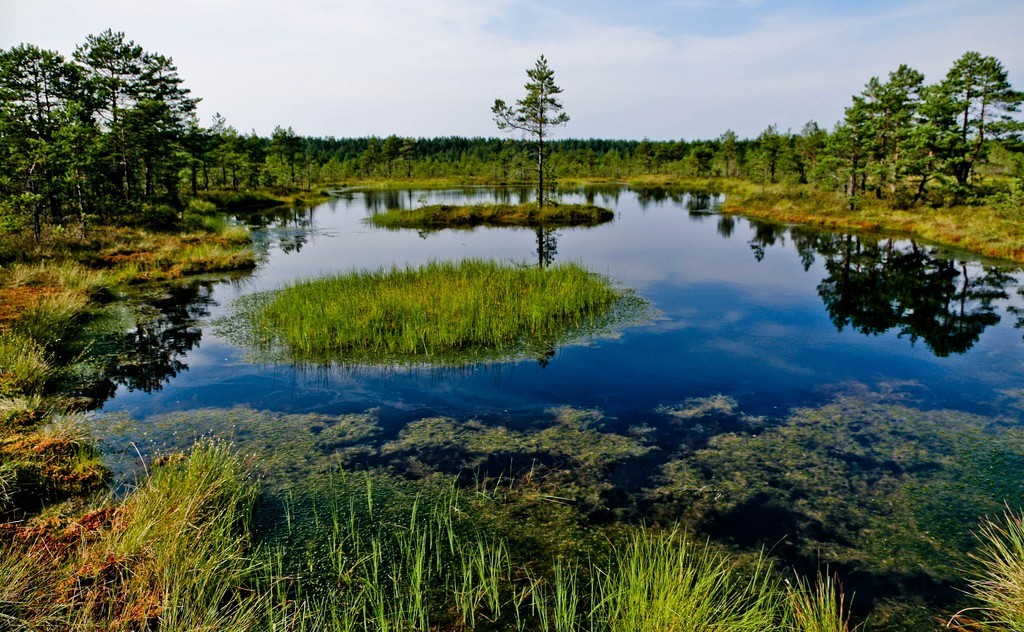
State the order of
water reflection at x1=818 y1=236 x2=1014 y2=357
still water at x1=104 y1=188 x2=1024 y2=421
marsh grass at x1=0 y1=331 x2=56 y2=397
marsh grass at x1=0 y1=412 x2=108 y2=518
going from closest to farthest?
marsh grass at x1=0 y1=412 x2=108 y2=518 < marsh grass at x1=0 y1=331 x2=56 y2=397 < still water at x1=104 y1=188 x2=1024 y2=421 < water reflection at x1=818 y1=236 x2=1014 y2=357

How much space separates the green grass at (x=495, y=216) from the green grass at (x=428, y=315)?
75.9 ft

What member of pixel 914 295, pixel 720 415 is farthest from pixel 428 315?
pixel 914 295

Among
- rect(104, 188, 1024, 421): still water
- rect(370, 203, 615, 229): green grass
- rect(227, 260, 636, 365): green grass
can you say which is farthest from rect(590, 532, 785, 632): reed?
rect(370, 203, 615, 229): green grass

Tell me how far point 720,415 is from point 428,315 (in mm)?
7516

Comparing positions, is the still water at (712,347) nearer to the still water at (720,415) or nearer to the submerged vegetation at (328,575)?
the still water at (720,415)

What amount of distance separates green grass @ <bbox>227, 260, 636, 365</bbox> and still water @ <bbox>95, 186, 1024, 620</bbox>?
0.84 m

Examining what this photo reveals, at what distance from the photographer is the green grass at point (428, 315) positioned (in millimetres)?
12688

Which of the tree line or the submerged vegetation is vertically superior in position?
the tree line

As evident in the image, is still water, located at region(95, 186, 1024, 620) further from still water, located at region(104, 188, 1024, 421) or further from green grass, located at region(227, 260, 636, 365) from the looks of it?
green grass, located at region(227, 260, 636, 365)

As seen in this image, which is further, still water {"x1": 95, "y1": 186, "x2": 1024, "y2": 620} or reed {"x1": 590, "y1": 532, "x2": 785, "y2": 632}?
still water {"x1": 95, "y1": 186, "x2": 1024, "y2": 620}

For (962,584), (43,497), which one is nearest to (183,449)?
(43,497)

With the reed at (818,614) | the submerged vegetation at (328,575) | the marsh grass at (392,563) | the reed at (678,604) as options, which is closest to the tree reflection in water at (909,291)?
the reed at (818,614)

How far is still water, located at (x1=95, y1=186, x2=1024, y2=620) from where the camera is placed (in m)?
6.57

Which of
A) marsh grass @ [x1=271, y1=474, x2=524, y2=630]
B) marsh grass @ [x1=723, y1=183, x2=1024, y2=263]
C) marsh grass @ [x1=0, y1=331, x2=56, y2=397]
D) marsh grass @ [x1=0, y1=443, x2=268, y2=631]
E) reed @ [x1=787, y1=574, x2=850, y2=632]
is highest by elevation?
marsh grass @ [x1=723, y1=183, x2=1024, y2=263]
